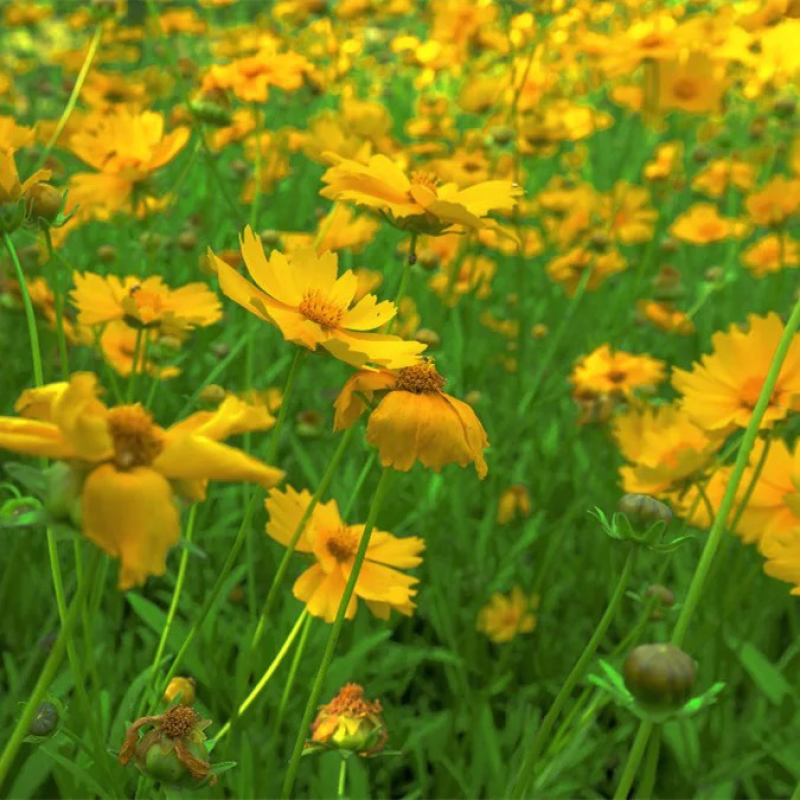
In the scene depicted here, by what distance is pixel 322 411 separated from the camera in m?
1.45

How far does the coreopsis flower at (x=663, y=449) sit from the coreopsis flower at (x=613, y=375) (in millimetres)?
148

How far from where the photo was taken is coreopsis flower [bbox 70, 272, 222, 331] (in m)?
0.81

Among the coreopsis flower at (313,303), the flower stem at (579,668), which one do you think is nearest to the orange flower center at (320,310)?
the coreopsis flower at (313,303)

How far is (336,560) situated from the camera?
0.76m

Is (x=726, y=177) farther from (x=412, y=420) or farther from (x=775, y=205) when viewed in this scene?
(x=412, y=420)

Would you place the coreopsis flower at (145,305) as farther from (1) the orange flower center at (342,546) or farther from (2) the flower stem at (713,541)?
(2) the flower stem at (713,541)

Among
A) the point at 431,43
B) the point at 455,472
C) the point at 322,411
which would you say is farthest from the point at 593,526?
the point at 431,43

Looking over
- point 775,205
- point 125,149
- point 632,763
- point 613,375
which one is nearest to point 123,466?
point 632,763

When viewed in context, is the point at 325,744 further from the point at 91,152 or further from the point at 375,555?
the point at 91,152

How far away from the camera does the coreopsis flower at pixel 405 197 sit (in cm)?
65

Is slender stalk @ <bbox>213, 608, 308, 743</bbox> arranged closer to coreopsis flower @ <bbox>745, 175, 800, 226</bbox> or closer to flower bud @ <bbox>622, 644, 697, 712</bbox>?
flower bud @ <bbox>622, 644, 697, 712</bbox>

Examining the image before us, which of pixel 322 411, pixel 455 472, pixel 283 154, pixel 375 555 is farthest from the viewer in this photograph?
pixel 283 154

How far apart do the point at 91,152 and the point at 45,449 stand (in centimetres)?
79

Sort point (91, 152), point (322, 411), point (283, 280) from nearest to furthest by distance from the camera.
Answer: point (283, 280), point (91, 152), point (322, 411)
